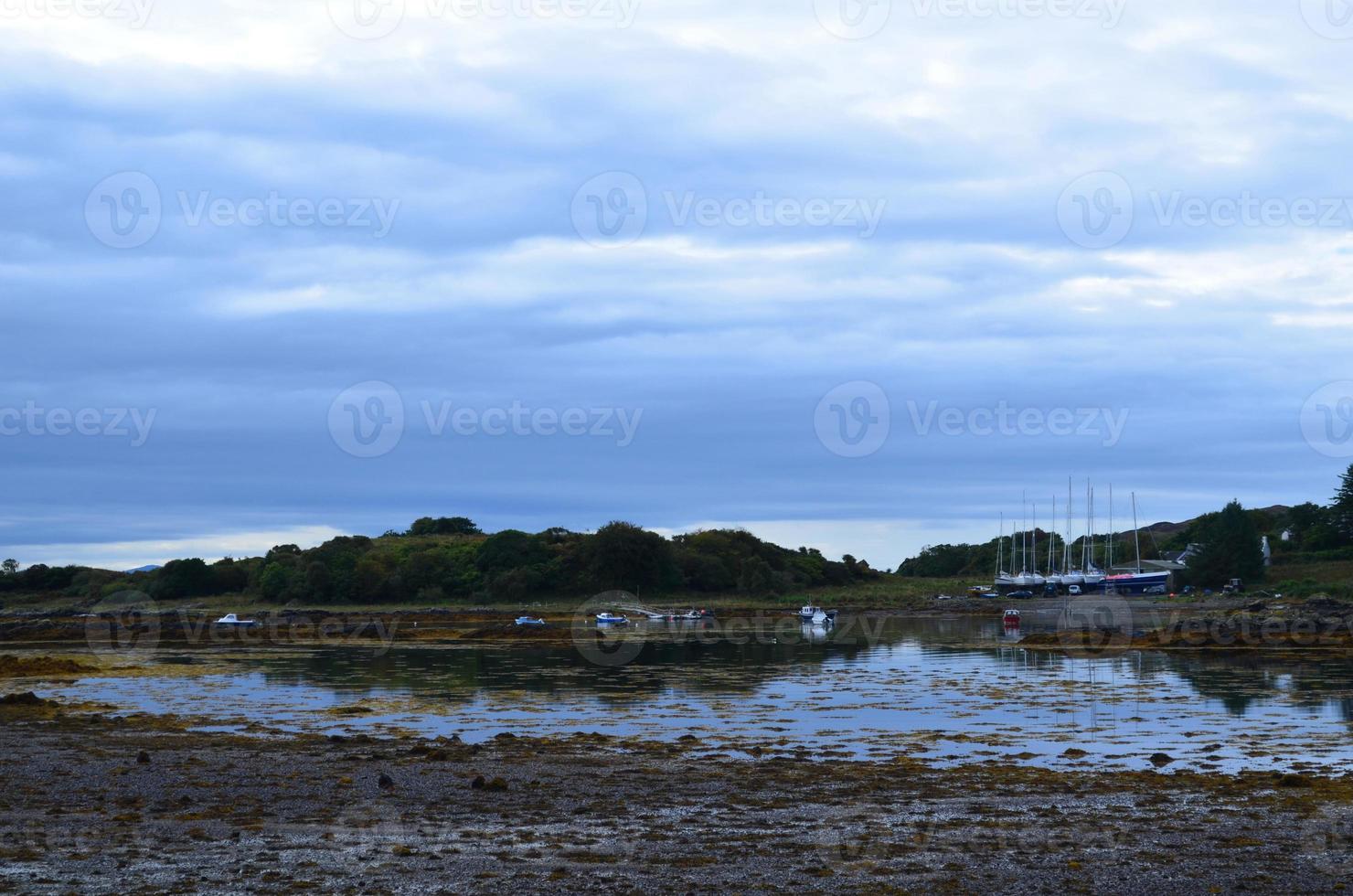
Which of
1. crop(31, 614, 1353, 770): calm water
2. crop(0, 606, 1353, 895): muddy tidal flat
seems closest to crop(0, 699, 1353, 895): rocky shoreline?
crop(0, 606, 1353, 895): muddy tidal flat

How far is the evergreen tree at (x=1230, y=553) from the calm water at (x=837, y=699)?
6002cm

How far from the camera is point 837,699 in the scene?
39.6m

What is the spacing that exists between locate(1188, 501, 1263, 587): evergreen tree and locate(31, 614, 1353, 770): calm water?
60.0m

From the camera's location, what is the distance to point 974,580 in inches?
6422

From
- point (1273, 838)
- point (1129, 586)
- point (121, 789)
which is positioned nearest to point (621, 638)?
point (121, 789)

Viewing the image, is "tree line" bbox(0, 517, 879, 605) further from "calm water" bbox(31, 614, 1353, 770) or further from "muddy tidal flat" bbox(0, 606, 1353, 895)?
"muddy tidal flat" bbox(0, 606, 1353, 895)

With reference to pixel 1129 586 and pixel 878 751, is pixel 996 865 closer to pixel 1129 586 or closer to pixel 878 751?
pixel 878 751

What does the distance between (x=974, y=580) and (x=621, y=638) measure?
94357 millimetres

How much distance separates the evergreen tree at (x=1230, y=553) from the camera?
374ft

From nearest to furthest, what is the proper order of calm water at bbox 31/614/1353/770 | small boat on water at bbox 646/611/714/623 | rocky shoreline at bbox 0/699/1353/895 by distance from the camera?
rocky shoreline at bbox 0/699/1353/895 < calm water at bbox 31/614/1353/770 < small boat on water at bbox 646/611/714/623

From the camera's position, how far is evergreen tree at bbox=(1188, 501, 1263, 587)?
374 ft

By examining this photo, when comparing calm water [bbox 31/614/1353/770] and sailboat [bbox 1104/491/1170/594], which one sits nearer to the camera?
calm water [bbox 31/614/1353/770]

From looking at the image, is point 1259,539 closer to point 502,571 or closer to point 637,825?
point 502,571

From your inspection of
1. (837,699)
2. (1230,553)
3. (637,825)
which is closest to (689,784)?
(637,825)
